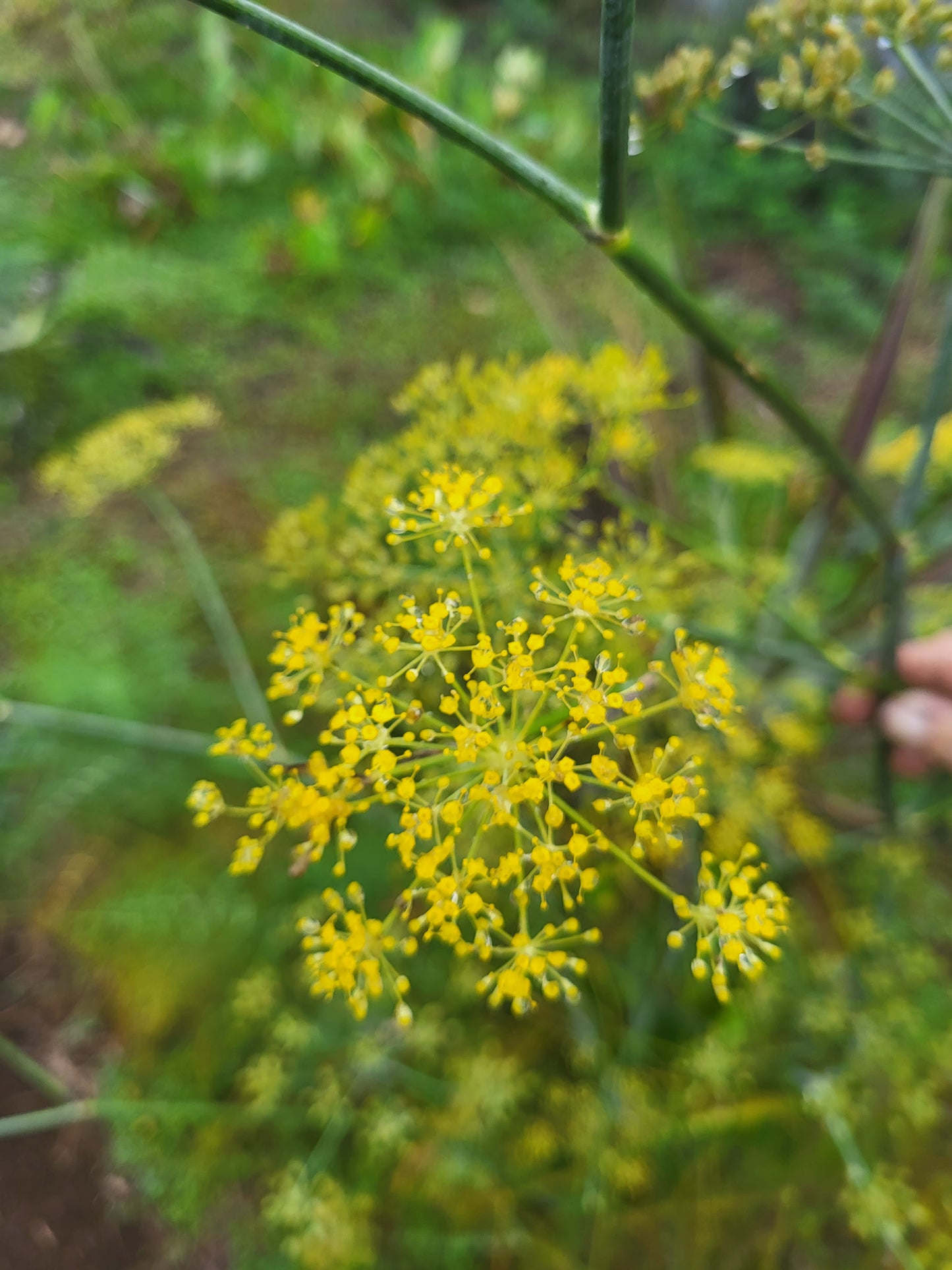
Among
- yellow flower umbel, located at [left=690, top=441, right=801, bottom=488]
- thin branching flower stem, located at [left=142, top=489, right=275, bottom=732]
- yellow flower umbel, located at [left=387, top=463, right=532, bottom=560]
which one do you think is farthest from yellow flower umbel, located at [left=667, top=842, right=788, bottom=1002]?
yellow flower umbel, located at [left=690, top=441, right=801, bottom=488]

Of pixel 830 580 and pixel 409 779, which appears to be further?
pixel 830 580

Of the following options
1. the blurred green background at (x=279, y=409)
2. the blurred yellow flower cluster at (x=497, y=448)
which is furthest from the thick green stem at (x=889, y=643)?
the blurred green background at (x=279, y=409)

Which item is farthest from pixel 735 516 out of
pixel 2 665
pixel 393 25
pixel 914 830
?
pixel 393 25

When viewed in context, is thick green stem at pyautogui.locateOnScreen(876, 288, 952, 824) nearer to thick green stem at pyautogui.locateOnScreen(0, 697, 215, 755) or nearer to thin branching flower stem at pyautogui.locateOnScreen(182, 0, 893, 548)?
thin branching flower stem at pyautogui.locateOnScreen(182, 0, 893, 548)

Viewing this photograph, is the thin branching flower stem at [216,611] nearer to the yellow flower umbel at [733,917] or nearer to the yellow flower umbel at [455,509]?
the yellow flower umbel at [455,509]

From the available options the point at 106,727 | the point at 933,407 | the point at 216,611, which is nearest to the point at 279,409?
the point at 216,611

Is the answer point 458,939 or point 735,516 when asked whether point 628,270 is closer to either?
point 458,939
